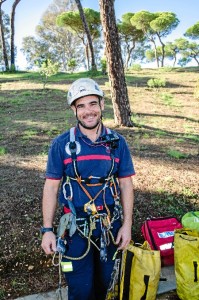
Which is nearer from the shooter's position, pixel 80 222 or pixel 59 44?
pixel 80 222

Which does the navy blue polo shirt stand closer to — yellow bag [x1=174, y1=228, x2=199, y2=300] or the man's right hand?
the man's right hand

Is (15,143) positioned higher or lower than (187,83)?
lower

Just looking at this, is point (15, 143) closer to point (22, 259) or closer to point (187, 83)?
point (22, 259)

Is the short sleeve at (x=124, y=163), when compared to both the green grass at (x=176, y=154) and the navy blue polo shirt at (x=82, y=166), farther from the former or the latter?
the green grass at (x=176, y=154)

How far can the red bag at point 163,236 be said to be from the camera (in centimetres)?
408

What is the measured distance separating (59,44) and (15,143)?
1803 inches

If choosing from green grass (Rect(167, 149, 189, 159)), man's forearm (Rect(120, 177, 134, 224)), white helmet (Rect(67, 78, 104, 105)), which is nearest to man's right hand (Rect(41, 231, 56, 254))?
man's forearm (Rect(120, 177, 134, 224))

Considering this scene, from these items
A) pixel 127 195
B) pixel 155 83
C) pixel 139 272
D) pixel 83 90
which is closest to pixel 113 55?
pixel 83 90

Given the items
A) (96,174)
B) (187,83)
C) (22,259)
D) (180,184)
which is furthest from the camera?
(187,83)

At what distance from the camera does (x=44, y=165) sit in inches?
282

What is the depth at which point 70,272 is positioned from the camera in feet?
9.09

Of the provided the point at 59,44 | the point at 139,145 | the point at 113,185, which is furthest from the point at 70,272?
the point at 59,44

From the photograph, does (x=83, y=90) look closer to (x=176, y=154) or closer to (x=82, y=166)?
(x=82, y=166)

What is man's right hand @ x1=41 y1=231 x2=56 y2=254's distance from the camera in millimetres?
2645
